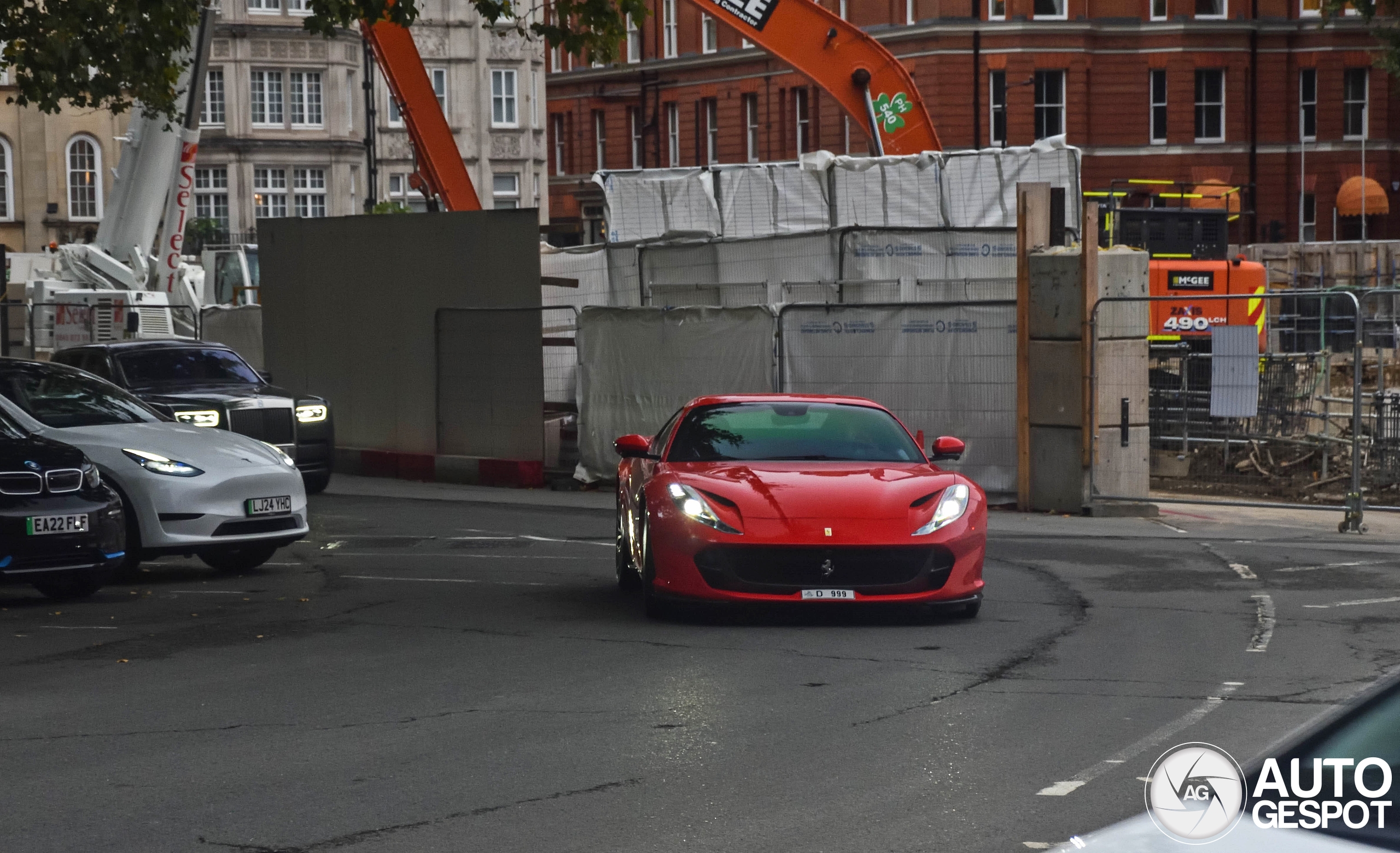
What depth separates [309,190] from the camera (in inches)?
2731

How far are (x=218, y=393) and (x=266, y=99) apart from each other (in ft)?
171

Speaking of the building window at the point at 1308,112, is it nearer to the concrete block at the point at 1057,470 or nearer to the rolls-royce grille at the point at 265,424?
the concrete block at the point at 1057,470

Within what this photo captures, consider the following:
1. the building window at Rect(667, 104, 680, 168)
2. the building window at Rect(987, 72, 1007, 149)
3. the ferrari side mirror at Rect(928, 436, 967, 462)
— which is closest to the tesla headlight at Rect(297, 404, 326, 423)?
the ferrari side mirror at Rect(928, 436, 967, 462)

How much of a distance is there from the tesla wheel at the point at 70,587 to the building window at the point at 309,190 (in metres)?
58.6

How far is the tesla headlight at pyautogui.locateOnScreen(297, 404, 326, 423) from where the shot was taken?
1964cm

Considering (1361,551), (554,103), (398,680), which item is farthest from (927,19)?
(398,680)

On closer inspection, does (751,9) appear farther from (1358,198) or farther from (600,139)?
(600,139)

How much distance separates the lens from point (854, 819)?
19.1ft

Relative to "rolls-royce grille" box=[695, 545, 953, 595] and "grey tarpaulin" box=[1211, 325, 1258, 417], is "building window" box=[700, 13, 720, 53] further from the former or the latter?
"rolls-royce grille" box=[695, 545, 953, 595]

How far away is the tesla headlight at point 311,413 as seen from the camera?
1964 cm

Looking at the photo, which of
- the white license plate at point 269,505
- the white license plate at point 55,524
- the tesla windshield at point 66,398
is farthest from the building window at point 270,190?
the white license plate at point 55,524

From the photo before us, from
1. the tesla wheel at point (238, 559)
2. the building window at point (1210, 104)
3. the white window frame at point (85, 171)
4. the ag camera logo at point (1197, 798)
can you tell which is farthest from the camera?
the building window at point (1210, 104)

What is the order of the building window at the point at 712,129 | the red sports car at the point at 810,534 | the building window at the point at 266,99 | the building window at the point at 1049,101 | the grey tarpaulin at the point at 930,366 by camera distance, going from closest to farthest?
1. the red sports car at the point at 810,534
2. the grey tarpaulin at the point at 930,366
3. the building window at the point at 1049,101
4. the building window at the point at 266,99
5. the building window at the point at 712,129

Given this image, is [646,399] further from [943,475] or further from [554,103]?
[554,103]
